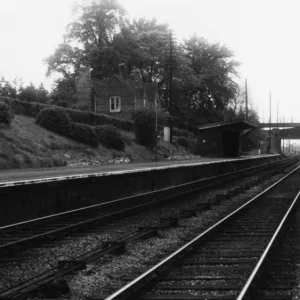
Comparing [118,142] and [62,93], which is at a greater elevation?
[62,93]

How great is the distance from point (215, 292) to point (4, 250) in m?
4.56

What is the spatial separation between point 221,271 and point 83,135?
116 feet

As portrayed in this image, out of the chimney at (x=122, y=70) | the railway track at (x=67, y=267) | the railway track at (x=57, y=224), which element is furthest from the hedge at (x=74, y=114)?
the railway track at (x=67, y=267)

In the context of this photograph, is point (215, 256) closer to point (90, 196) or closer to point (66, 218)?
point (66, 218)

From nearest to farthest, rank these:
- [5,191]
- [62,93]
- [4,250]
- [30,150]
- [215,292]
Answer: [215,292] < [4,250] < [5,191] < [30,150] < [62,93]

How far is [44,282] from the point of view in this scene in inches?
302

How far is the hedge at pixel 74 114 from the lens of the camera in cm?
4372

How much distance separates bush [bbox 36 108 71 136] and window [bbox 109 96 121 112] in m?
32.0

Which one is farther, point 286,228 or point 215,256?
point 286,228

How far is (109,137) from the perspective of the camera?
4609 centimetres

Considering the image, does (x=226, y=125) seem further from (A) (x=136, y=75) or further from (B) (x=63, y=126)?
(A) (x=136, y=75)

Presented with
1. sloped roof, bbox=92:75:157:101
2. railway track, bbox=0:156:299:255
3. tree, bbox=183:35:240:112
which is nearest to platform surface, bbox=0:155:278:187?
railway track, bbox=0:156:299:255

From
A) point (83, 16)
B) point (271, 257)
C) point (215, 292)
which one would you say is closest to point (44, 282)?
point (215, 292)

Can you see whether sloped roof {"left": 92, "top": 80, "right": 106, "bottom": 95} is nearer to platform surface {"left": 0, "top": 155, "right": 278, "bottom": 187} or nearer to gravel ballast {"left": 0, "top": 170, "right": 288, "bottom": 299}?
platform surface {"left": 0, "top": 155, "right": 278, "bottom": 187}
